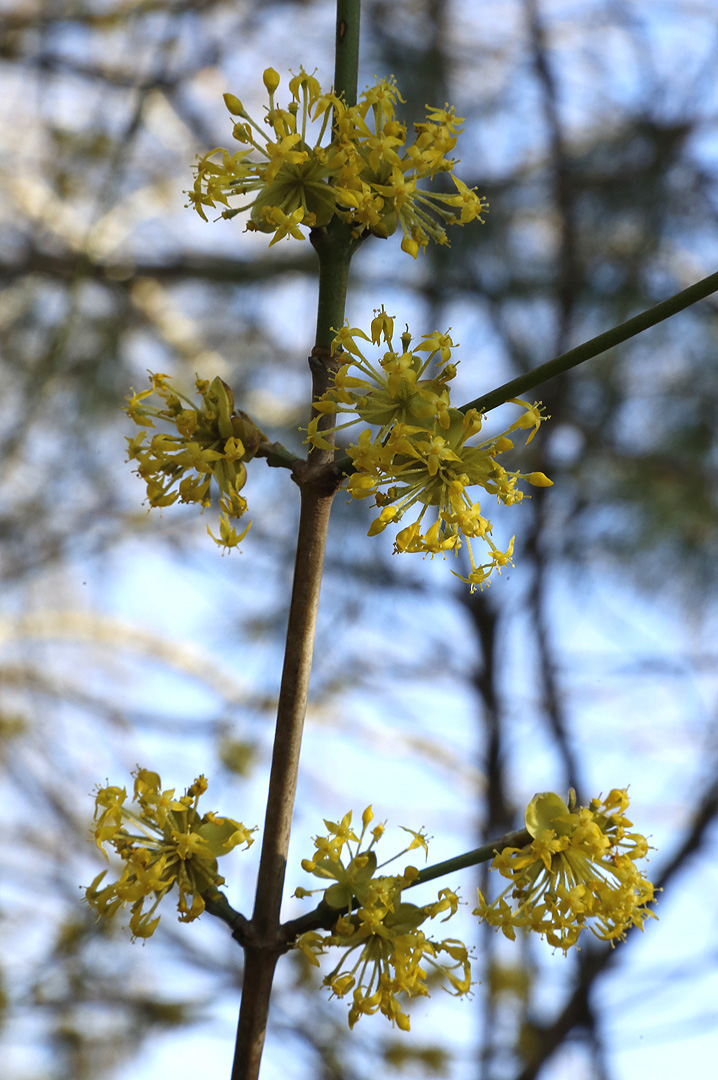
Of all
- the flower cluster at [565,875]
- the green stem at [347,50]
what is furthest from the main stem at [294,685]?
the flower cluster at [565,875]

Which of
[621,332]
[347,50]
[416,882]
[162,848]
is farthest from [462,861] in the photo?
[347,50]

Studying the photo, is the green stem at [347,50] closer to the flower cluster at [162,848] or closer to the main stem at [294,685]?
the main stem at [294,685]

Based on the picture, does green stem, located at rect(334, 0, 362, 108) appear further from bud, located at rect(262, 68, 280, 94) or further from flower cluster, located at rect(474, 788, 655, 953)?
flower cluster, located at rect(474, 788, 655, 953)

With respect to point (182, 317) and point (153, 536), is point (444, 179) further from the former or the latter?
point (153, 536)

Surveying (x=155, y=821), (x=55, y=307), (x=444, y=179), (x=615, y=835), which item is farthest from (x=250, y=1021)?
(x=55, y=307)

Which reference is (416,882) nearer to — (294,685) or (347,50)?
(294,685)
